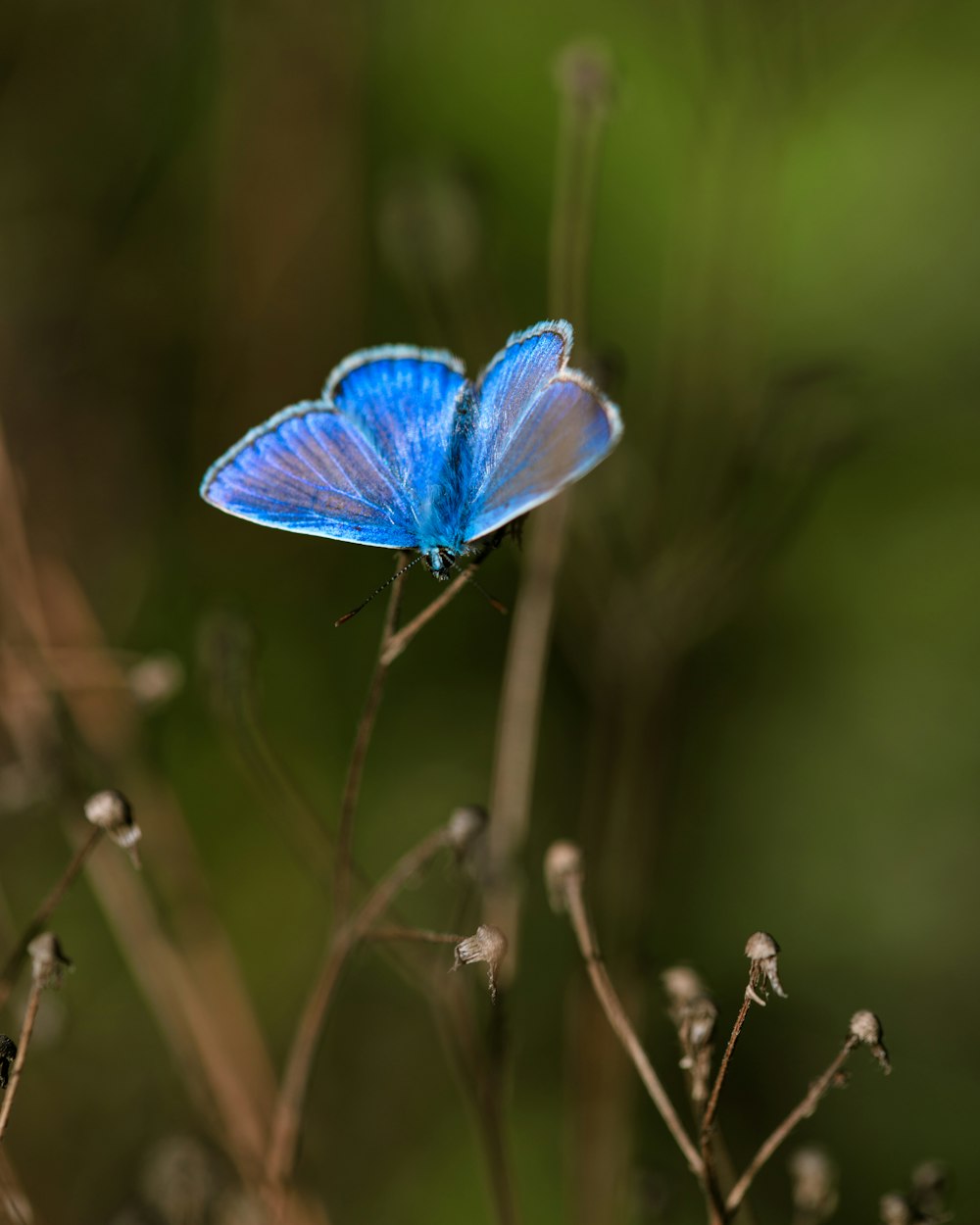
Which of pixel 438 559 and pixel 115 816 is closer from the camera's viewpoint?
pixel 115 816

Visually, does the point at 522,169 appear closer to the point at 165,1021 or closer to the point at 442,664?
the point at 442,664

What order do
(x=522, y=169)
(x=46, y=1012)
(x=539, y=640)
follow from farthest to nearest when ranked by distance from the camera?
(x=522, y=169) → (x=539, y=640) → (x=46, y=1012)

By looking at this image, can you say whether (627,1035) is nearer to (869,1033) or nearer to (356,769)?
(869,1033)

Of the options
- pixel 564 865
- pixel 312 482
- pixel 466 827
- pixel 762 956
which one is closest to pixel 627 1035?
pixel 762 956

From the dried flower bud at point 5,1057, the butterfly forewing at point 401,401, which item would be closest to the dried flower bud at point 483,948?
the dried flower bud at point 5,1057

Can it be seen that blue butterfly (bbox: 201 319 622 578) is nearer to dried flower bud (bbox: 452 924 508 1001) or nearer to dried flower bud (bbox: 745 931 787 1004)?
dried flower bud (bbox: 452 924 508 1001)

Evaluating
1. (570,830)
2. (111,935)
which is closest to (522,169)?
(570,830)
